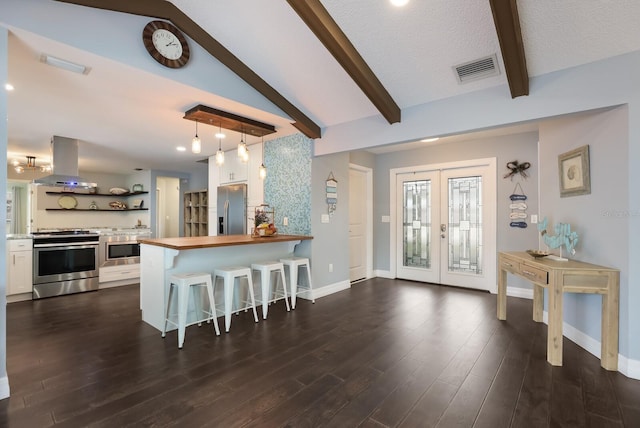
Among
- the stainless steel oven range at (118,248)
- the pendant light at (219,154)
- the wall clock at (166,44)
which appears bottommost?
the stainless steel oven range at (118,248)

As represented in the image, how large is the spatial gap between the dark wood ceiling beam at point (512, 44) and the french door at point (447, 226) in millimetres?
2421

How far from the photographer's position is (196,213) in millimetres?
7273

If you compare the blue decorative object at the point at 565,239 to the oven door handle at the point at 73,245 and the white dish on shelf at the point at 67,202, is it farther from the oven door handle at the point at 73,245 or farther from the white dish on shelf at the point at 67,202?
the white dish on shelf at the point at 67,202

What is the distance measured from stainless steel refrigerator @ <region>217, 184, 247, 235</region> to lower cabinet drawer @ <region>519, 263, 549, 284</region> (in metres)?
3.98

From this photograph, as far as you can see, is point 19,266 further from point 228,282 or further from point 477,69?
point 477,69

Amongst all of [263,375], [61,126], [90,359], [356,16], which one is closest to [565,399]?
[263,375]

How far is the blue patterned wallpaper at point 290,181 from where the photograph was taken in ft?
14.4

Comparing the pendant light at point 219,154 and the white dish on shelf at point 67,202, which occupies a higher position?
the pendant light at point 219,154

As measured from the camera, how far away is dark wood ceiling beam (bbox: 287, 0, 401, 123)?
7.70 feet

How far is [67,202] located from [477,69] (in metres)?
8.68

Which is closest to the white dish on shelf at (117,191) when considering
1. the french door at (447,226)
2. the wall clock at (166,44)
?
the wall clock at (166,44)

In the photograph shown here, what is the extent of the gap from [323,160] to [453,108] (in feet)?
6.46

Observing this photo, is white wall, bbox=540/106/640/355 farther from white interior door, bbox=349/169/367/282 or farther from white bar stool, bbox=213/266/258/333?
white bar stool, bbox=213/266/258/333

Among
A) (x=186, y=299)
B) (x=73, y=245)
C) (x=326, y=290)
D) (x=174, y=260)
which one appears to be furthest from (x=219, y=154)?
(x=73, y=245)
